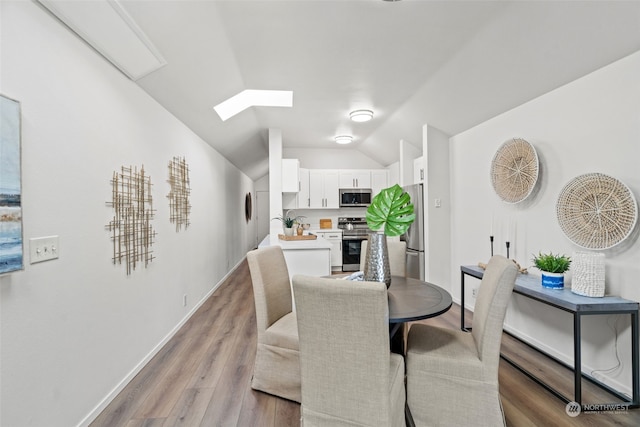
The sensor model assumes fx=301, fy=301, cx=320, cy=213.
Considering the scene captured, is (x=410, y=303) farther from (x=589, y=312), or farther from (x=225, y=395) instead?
(x=225, y=395)

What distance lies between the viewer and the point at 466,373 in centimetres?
163

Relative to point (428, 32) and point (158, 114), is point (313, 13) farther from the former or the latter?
point (158, 114)

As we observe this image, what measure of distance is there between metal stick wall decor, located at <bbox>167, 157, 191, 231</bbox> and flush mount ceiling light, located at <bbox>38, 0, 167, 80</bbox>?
1.09 m

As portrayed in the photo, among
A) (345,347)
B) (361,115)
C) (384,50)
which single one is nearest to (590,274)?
(345,347)

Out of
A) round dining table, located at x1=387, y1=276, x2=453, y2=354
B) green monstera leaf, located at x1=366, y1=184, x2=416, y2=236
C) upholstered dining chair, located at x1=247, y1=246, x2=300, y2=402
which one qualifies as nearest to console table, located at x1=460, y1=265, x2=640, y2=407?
round dining table, located at x1=387, y1=276, x2=453, y2=354

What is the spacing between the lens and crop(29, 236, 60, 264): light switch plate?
1.42m

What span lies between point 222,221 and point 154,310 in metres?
2.82

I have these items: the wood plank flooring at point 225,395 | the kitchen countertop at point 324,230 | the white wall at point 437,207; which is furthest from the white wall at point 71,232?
the kitchen countertop at point 324,230

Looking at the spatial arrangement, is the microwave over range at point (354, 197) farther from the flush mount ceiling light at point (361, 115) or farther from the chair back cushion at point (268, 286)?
the chair back cushion at point (268, 286)

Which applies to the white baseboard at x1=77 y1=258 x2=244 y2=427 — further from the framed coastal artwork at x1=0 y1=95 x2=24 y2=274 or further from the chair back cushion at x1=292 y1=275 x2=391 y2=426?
the chair back cushion at x1=292 y1=275 x2=391 y2=426

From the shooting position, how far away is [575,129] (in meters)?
2.33

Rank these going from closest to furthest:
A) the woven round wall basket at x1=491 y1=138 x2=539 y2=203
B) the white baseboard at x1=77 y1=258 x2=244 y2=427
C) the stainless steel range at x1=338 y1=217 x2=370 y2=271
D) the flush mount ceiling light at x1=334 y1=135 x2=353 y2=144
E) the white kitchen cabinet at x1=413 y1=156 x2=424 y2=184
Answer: the white baseboard at x1=77 y1=258 x2=244 y2=427
the woven round wall basket at x1=491 y1=138 x2=539 y2=203
the white kitchen cabinet at x1=413 y1=156 x2=424 y2=184
the flush mount ceiling light at x1=334 y1=135 x2=353 y2=144
the stainless steel range at x1=338 y1=217 x2=370 y2=271

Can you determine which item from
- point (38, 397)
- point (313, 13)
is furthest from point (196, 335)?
point (313, 13)

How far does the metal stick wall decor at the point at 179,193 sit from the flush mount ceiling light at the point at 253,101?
85cm
